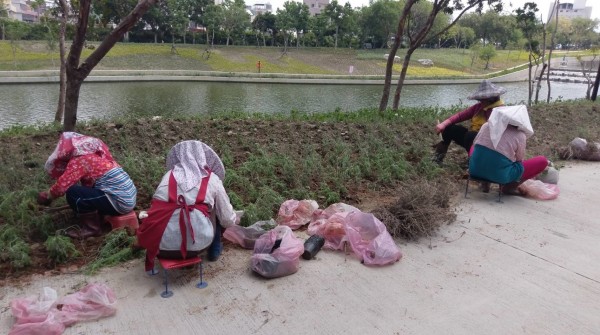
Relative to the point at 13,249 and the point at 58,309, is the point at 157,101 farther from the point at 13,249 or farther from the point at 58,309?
the point at 58,309

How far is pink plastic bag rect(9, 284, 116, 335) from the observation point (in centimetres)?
221

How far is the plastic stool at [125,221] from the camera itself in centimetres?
Result: 323

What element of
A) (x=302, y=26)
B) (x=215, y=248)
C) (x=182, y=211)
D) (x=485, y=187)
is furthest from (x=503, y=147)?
(x=302, y=26)

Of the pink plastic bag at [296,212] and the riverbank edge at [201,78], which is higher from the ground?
the riverbank edge at [201,78]

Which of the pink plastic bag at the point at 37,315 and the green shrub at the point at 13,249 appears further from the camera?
the green shrub at the point at 13,249

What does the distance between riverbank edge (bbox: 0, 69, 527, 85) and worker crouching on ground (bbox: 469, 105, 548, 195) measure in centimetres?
2340

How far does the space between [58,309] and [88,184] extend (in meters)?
1.03

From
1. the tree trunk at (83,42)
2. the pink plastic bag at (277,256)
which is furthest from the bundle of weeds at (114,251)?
the tree trunk at (83,42)

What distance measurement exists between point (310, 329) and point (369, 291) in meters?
0.55

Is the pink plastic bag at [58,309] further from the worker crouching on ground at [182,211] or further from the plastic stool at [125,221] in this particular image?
the plastic stool at [125,221]

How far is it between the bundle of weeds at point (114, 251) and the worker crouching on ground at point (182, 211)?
30 cm

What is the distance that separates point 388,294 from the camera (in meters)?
2.78

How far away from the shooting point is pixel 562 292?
114 inches

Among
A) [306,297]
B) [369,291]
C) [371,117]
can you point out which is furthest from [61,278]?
[371,117]
